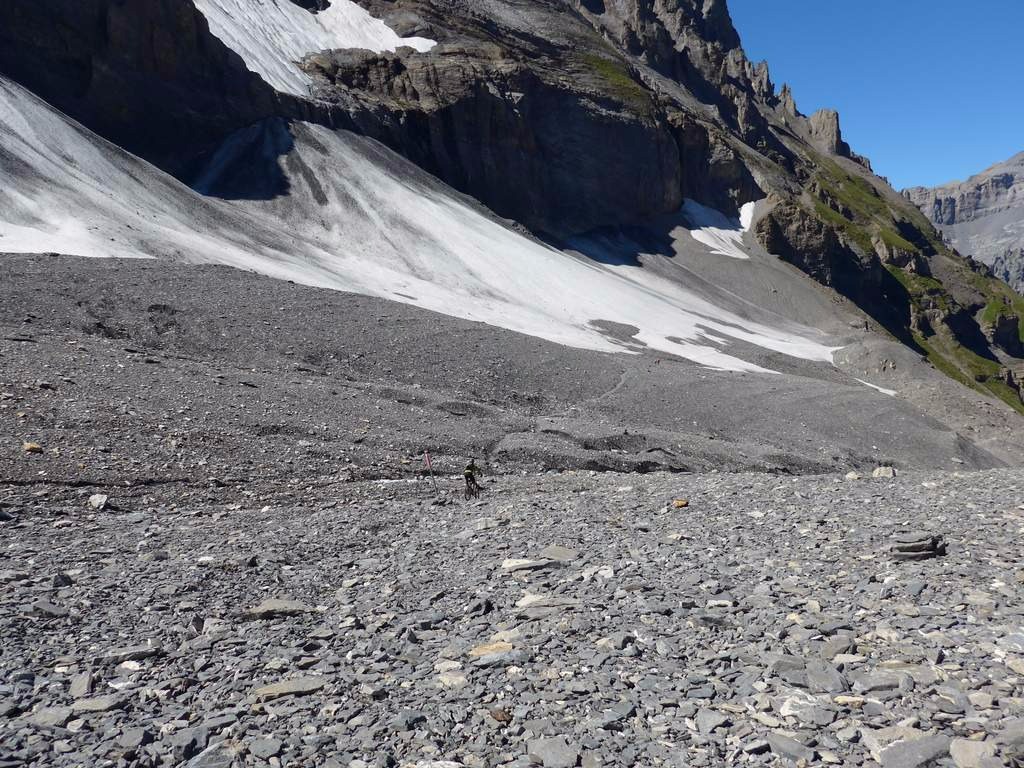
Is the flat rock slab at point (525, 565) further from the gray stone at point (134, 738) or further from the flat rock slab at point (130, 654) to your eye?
the gray stone at point (134, 738)

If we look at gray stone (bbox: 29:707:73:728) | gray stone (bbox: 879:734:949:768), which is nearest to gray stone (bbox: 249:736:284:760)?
gray stone (bbox: 29:707:73:728)

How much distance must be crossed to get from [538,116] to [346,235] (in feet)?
129

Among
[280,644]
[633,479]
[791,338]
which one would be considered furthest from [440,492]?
→ [791,338]

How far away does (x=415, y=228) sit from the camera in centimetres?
5831

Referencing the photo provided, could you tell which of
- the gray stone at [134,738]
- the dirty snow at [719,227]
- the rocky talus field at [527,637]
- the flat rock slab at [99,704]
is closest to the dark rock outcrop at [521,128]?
the dirty snow at [719,227]

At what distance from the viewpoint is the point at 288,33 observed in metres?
73.9

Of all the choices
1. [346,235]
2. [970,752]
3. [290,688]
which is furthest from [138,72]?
[970,752]

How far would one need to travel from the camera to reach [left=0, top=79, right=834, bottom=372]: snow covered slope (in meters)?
36.8

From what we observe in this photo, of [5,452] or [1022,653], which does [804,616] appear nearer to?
[1022,653]

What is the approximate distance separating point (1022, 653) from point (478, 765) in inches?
173

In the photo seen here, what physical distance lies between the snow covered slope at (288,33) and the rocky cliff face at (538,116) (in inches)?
65.6

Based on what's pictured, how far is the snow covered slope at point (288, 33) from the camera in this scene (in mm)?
65938

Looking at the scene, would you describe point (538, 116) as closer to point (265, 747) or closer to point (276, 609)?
point (276, 609)

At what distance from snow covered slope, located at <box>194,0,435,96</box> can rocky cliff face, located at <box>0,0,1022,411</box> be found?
1.67 meters
